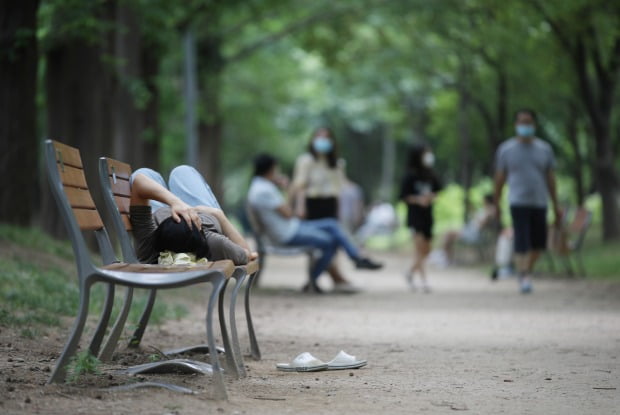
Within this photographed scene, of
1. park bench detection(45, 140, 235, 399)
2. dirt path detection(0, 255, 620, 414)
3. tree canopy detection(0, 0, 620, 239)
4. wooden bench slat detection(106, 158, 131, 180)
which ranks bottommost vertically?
dirt path detection(0, 255, 620, 414)

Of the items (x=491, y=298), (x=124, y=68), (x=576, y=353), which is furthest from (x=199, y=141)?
(x=576, y=353)

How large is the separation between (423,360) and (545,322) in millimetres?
3359

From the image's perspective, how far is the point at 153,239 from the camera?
7336mm

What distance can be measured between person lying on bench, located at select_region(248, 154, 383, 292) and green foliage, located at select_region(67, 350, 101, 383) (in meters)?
9.02

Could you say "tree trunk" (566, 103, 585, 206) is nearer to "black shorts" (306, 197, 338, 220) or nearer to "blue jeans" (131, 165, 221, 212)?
"black shorts" (306, 197, 338, 220)

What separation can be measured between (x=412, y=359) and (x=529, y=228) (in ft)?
25.1

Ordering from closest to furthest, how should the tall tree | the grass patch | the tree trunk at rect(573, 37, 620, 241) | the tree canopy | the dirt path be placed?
1. the dirt path
2. the grass patch
3. the tree canopy
4. the tall tree
5. the tree trunk at rect(573, 37, 620, 241)

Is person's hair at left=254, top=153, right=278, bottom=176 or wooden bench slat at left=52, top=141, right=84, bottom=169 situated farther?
person's hair at left=254, top=153, right=278, bottom=176

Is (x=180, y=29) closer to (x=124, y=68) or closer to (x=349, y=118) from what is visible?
(x=124, y=68)

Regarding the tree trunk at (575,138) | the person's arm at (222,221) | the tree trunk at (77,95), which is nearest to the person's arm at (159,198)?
the person's arm at (222,221)

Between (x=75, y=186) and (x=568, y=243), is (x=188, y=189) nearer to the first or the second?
(x=75, y=186)

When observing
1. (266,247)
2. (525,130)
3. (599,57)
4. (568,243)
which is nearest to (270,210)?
(266,247)

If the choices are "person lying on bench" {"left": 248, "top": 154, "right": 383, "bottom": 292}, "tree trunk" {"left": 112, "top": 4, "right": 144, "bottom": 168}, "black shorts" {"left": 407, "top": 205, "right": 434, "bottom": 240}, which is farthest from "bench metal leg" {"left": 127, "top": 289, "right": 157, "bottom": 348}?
"tree trunk" {"left": 112, "top": 4, "right": 144, "bottom": 168}

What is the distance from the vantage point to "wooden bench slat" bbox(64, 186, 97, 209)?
6441 millimetres
